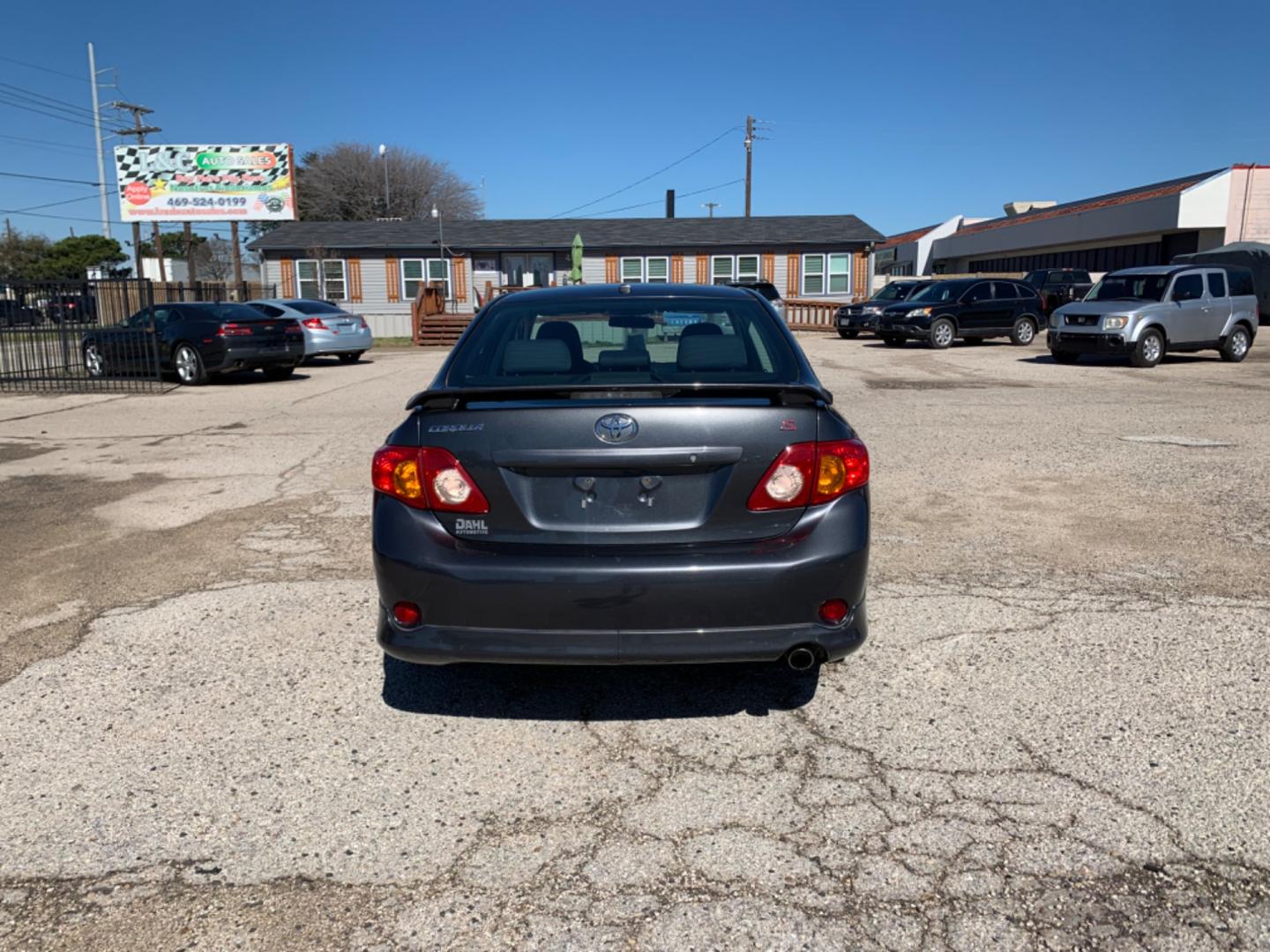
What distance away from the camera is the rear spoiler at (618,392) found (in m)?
3.39

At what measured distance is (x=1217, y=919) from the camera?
250 cm

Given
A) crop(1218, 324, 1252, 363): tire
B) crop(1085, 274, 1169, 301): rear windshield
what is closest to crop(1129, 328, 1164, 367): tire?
crop(1085, 274, 1169, 301): rear windshield

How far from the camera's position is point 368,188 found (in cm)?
6681

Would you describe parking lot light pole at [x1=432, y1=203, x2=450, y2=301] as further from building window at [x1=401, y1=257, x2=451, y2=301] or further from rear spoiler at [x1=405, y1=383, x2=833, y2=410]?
rear spoiler at [x1=405, y1=383, x2=833, y2=410]

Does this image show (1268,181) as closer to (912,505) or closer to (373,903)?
(912,505)

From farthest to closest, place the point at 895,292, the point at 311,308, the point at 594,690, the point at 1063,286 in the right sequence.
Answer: the point at 1063,286
the point at 895,292
the point at 311,308
the point at 594,690

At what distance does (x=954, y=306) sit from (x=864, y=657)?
21053mm

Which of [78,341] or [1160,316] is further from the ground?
[1160,316]

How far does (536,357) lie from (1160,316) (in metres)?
16.4

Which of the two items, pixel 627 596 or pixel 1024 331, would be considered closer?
pixel 627 596

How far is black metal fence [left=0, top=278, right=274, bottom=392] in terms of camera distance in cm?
1611

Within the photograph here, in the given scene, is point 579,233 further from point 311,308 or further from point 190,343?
point 190,343

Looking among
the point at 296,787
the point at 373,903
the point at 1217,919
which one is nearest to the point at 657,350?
the point at 296,787

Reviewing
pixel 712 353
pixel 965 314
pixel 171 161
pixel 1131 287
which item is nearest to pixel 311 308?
pixel 965 314
